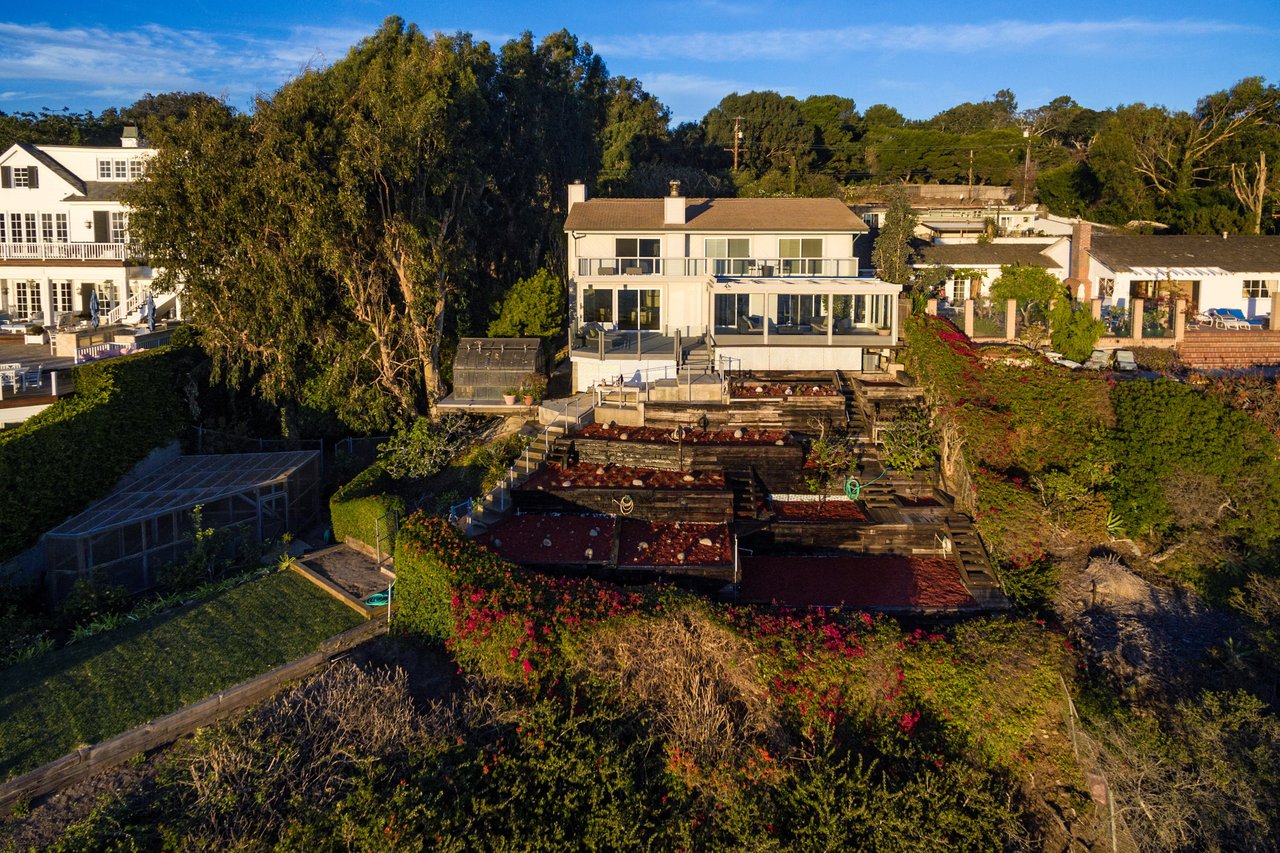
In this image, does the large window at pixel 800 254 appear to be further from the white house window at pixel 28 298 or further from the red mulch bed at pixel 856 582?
the white house window at pixel 28 298

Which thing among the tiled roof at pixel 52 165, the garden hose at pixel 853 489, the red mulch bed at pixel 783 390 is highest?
the tiled roof at pixel 52 165

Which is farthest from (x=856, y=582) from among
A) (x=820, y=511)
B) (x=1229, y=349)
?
(x=1229, y=349)

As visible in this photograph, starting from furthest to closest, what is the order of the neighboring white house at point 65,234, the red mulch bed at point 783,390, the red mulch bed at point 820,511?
1. the neighboring white house at point 65,234
2. the red mulch bed at point 783,390
3. the red mulch bed at point 820,511

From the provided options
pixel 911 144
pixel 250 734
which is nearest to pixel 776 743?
pixel 250 734

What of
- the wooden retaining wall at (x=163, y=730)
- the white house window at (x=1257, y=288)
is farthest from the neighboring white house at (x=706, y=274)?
the white house window at (x=1257, y=288)

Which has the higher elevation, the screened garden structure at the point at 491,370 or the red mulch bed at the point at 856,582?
the screened garden structure at the point at 491,370

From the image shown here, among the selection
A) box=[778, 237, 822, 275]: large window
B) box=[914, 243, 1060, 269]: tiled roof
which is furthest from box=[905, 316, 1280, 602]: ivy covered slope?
box=[914, 243, 1060, 269]: tiled roof
